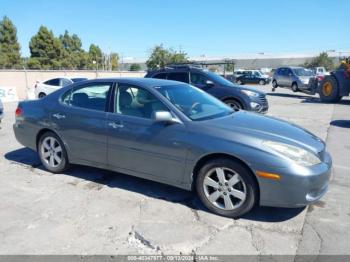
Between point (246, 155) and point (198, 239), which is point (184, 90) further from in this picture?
point (198, 239)

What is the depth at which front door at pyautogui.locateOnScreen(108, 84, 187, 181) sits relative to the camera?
4242 mm

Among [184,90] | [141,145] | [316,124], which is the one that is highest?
[184,90]

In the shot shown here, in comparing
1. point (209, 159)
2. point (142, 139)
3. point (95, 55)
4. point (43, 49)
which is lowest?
point (209, 159)

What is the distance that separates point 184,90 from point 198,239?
2.32 m

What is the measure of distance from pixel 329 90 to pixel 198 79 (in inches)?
396

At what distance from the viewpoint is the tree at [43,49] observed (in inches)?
1932

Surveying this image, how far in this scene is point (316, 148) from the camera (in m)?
4.00

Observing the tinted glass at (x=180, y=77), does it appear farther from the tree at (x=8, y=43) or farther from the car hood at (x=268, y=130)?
the tree at (x=8, y=43)

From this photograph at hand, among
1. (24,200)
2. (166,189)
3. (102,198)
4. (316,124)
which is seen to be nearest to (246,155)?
(166,189)

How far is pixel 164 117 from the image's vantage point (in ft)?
13.8

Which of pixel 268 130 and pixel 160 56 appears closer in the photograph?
pixel 268 130

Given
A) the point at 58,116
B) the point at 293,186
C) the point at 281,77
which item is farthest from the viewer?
the point at 281,77

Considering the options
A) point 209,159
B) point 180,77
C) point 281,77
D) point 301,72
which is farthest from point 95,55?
point 209,159

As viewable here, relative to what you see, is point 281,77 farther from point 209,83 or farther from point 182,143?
point 182,143
